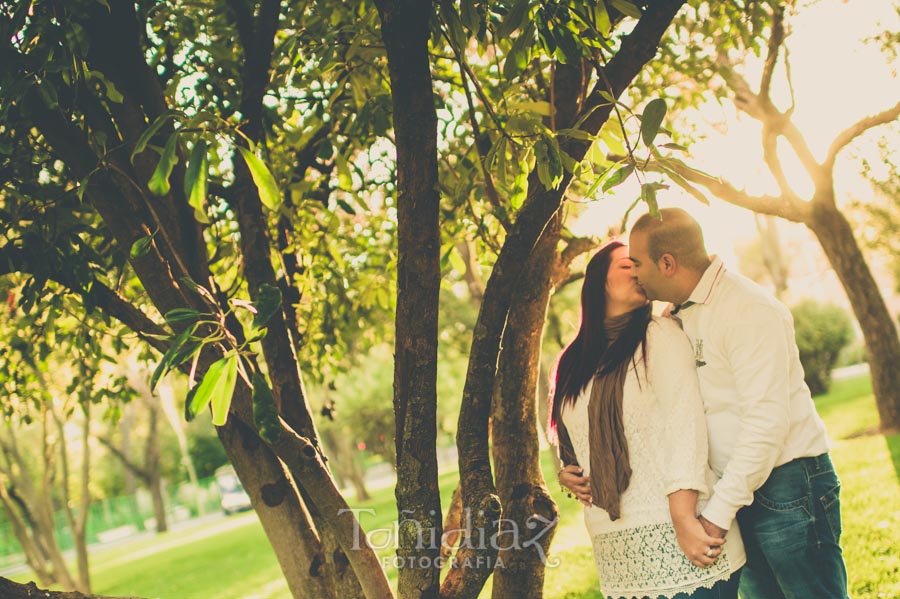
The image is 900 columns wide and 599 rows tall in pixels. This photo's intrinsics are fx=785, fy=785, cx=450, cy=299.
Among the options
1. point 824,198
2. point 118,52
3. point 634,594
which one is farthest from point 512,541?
point 824,198

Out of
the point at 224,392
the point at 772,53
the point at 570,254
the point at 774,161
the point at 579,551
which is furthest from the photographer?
the point at 774,161

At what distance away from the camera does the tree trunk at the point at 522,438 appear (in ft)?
11.0

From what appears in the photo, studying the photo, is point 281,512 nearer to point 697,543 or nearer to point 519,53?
point 697,543

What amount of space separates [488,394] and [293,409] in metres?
0.93

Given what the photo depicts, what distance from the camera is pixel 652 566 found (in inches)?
106

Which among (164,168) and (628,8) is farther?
(628,8)

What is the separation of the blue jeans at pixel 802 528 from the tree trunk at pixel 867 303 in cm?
Result: 973

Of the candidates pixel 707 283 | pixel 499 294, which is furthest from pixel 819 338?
pixel 499 294

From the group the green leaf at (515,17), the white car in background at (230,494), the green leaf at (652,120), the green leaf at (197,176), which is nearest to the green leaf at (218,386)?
the green leaf at (197,176)

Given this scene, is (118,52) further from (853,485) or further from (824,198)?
(824,198)

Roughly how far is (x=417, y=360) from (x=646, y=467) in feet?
2.92

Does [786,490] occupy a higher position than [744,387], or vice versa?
[744,387]

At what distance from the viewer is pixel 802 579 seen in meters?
2.75

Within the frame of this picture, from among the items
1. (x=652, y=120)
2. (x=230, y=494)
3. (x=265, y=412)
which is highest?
(x=652, y=120)
